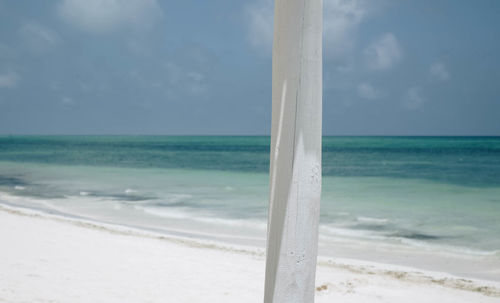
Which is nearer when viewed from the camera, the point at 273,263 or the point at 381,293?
the point at 273,263

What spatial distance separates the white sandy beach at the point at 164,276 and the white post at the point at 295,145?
296 cm

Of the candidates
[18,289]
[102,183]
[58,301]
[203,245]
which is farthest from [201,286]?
[102,183]

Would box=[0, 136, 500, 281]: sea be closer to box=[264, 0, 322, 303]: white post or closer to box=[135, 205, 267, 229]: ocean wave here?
box=[135, 205, 267, 229]: ocean wave

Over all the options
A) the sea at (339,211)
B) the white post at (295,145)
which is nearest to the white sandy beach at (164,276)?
the sea at (339,211)

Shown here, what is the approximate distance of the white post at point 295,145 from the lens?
1913 millimetres

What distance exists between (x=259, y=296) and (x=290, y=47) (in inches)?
144

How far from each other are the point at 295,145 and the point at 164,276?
4.10 m

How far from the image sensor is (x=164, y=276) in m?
5.50

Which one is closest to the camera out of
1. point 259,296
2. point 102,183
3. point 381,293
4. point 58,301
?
point 58,301

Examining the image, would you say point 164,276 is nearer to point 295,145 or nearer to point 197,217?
point 295,145

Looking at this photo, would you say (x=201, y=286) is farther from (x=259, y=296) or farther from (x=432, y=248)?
(x=432, y=248)

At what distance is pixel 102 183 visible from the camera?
20719 mm

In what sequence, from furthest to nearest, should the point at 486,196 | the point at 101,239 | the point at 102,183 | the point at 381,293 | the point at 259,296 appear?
1. the point at 102,183
2. the point at 486,196
3. the point at 101,239
4. the point at 381,293
5. the point at 259,296

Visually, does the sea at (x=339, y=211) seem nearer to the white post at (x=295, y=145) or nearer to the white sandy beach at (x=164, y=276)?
the white sandy beach at (x=164, y=276)
